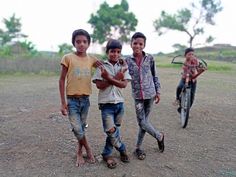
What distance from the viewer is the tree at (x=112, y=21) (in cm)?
4044

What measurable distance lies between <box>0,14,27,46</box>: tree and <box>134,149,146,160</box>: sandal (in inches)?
1530

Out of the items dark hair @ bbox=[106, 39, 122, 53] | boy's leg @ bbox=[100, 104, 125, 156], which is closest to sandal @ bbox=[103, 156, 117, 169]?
boy's leg @ bbox=[100, 104, 125, 156]

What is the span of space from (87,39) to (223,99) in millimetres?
6837

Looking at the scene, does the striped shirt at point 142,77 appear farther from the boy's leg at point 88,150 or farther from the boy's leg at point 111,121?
the boy's leg at point 88,150

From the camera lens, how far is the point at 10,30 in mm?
39844

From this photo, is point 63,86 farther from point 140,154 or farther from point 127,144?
point 127,144

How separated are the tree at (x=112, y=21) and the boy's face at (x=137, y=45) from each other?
3702 cm

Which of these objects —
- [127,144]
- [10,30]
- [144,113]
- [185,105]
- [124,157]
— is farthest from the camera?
[10,30]

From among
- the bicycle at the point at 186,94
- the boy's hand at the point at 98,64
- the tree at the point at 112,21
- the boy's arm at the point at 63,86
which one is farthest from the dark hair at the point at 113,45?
the tree at the point at 112,21

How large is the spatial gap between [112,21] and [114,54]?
1474 inches

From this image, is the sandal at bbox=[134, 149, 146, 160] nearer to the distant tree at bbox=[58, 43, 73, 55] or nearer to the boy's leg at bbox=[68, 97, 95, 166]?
the boy's leg at bbox=[68, 97, 95, 166]

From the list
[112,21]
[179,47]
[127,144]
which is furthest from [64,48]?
[127,144]

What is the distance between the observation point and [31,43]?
2972cm

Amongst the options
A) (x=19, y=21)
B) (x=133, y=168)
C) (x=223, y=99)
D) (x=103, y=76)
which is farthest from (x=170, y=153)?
(x=19, y=21)
